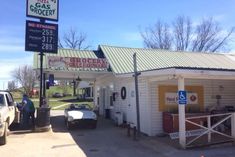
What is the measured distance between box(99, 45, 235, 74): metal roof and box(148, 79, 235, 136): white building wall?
3015 millimetres

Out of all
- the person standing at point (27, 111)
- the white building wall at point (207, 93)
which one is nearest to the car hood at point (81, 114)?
the person standing at point (27, 111)

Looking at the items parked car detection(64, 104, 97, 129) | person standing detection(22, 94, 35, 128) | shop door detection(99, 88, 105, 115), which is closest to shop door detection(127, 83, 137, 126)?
parked car detection(64, 104, 97, 129)

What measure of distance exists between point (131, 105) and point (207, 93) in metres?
4.10

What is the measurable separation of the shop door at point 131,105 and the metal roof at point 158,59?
64.8 inches

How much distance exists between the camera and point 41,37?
17.8 metres

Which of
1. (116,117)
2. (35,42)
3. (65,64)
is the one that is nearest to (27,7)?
(35,42)

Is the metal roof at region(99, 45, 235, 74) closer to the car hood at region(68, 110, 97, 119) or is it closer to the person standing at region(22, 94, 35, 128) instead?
the car hood at region(68, 110, 97, 119)

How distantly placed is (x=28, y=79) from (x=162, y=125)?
63.6m

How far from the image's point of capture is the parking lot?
450 inches

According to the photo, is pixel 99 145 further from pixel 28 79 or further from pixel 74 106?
pixel 28 79

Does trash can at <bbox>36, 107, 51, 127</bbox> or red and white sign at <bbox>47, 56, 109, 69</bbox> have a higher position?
red and white sign at <bbox>47, 56, 109, 69</bbox>

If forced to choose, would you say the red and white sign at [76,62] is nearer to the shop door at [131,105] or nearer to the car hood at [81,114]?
the shop door at [131,105]

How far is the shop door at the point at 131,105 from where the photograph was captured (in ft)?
59.2

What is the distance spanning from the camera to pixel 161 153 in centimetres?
1160
